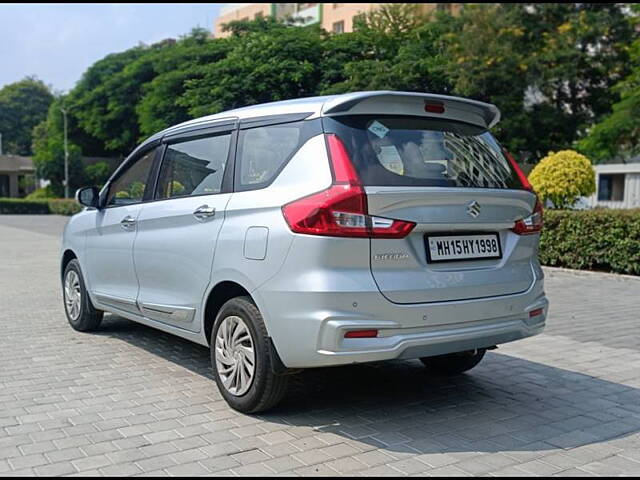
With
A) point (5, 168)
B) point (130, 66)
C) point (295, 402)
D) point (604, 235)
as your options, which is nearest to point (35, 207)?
point (130, 66)

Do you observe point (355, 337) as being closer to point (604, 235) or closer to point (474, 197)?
point (474, 197)

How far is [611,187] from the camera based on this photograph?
39.0m

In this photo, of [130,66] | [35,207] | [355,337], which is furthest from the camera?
[35,207]

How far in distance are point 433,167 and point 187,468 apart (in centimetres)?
227

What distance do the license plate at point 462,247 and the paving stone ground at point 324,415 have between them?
3.48ft

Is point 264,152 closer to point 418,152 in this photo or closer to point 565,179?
point 418,152

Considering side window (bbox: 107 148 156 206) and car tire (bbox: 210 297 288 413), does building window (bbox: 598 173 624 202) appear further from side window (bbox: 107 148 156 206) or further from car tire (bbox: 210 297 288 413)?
car tire (bbox: 210 297 288 413)

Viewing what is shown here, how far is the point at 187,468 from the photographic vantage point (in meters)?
3.60

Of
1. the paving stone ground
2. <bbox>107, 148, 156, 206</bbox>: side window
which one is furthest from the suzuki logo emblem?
<bbox>107, 148, 156, 206</bbox>: side window

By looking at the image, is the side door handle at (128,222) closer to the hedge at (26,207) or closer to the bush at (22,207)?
the hedge at (26,207)

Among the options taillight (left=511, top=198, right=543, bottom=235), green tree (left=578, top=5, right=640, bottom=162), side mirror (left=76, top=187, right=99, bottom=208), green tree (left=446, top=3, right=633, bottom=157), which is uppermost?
green tree (left=446, top=3, right=633, bottom=157)

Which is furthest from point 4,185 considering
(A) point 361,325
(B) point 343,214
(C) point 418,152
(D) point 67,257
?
(A) point 361,325

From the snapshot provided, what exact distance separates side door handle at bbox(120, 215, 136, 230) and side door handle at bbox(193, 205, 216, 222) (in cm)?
111

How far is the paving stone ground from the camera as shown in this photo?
3.70 metres
